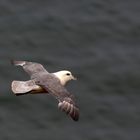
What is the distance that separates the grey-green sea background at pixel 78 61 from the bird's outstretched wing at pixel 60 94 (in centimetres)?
524

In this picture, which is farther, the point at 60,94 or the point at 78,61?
the point at 78,61

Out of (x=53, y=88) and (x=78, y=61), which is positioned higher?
(x=78, y=61)

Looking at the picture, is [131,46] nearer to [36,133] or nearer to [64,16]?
[64,16]

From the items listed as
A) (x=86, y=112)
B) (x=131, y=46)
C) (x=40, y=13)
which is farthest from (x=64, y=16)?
(x=86, y=112)

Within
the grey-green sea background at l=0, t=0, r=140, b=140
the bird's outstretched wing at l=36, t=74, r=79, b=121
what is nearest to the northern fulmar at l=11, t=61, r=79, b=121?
the bird's outstretched wing at l=36, t=74, r=79, b=121

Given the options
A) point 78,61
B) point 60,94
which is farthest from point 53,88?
point 78,61

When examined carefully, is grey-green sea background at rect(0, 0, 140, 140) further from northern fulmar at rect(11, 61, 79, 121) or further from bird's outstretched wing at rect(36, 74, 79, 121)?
bird's outstretched wing at rect(36, 74, 79, 121)

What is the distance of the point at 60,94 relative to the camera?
13.1 m

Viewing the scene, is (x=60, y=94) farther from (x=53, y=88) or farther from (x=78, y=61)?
(x=78, y=61)

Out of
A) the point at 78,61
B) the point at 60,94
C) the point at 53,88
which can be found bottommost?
the point at 60,94

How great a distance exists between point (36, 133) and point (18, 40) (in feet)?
10.9

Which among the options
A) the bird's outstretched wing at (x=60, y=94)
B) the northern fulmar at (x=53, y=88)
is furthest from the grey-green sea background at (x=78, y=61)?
the bird's outstretched wing at (x=60, y=94)

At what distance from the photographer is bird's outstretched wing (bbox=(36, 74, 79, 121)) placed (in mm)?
12875

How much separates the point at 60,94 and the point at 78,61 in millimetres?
7123
